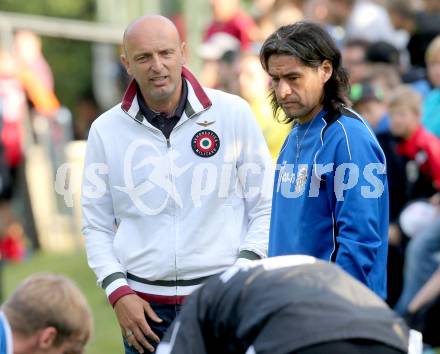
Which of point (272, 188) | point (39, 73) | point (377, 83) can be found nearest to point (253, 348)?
point (272, 188)

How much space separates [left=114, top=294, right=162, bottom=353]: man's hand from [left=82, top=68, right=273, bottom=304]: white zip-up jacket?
0.16 feet

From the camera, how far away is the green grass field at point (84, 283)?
9.74m

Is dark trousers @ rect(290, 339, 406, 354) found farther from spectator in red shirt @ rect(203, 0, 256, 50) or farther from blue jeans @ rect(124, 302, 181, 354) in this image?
spectator in red shirt @ rect(203, 0, 256, 50)

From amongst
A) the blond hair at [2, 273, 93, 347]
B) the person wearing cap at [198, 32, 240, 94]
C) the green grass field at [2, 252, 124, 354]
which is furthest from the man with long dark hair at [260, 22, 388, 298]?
the person wearing cap at [198, 32, 240, 94]

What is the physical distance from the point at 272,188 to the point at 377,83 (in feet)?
13.4

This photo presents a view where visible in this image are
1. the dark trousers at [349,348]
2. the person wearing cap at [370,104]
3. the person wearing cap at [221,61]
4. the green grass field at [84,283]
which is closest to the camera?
the dark trousers at [349,348]

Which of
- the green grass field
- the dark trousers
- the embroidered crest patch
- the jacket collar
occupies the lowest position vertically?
the green grass field

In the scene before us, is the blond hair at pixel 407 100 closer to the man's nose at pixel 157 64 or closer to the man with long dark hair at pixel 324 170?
the man with long dark hair at pixel 324 170

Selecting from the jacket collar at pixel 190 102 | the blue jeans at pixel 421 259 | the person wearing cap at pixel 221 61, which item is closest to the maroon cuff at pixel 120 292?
the jacket collar at pixel 190 102

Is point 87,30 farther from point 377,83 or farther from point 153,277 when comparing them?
point 153,277

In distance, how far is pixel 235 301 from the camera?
3.37 meters

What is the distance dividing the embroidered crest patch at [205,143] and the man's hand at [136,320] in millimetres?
707

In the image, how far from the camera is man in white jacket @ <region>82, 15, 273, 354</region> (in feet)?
16.9

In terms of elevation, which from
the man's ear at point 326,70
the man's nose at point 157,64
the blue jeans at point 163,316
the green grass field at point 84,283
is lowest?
the green grass field at point 84,283
